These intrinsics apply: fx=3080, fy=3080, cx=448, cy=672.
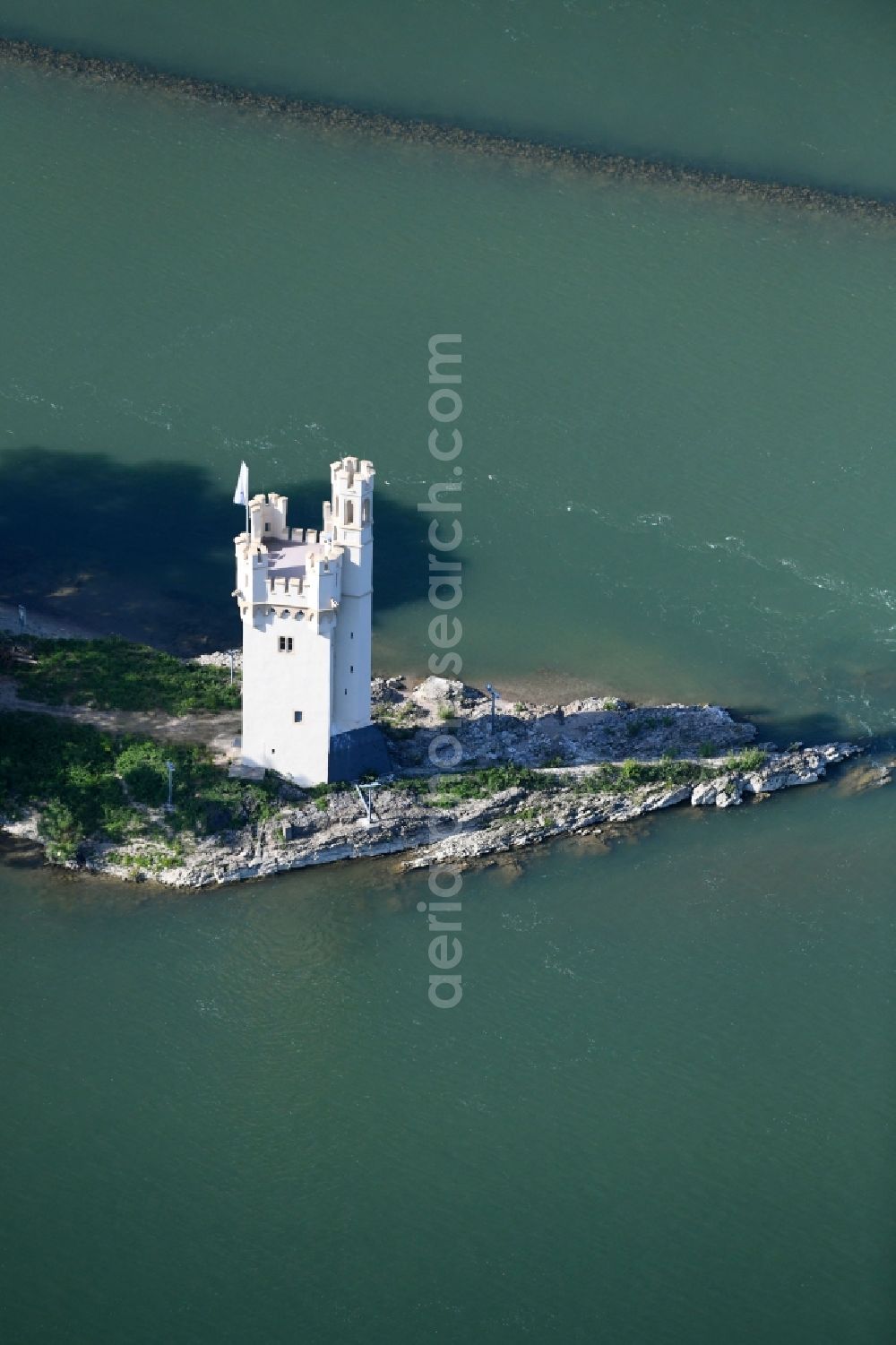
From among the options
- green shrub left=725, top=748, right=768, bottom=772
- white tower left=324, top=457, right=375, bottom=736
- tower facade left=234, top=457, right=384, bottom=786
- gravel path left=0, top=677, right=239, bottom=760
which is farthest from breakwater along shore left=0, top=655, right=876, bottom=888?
white tower left=324, top=457, right=375, bottom=736

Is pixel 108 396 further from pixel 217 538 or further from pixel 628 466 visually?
pixel 628 466

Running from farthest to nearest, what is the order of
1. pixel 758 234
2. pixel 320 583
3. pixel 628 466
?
pixel 758 234 → pixel 628 466 → pixel 320 583

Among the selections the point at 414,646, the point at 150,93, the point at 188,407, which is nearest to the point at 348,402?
the point at 188,407

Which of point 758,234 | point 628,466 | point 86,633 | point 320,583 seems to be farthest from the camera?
point 758,234

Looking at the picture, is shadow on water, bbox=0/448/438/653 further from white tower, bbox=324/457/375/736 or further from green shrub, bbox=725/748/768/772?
green shrub, bbox=725/748/768/772

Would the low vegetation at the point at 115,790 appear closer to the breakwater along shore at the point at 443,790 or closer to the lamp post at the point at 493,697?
the breakwater along shore at the point at 443,790

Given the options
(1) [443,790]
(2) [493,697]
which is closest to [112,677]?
(1) [443,790]
